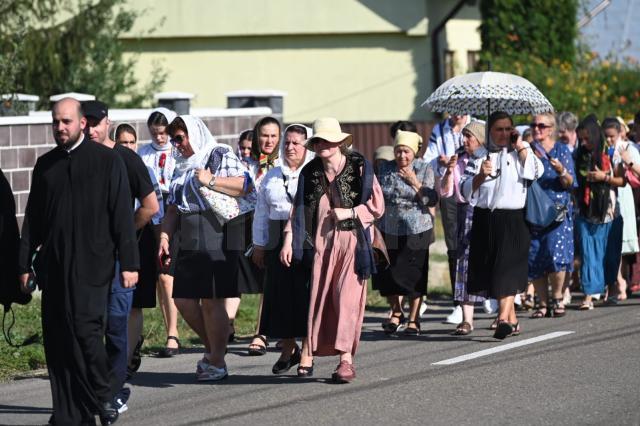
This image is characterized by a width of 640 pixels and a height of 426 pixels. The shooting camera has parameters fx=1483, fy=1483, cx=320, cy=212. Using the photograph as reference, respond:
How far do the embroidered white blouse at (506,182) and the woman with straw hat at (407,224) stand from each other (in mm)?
603

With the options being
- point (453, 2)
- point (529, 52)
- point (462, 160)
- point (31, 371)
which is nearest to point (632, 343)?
point (462, 160)

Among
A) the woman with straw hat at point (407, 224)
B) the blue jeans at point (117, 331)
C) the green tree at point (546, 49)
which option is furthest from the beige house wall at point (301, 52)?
the blue jeans at point (117, 331)

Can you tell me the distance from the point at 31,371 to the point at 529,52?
19.1 m

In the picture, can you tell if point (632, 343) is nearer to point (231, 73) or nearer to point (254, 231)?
point (254, 231)

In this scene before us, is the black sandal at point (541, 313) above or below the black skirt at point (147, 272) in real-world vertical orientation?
below

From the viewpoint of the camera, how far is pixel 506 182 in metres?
12.4

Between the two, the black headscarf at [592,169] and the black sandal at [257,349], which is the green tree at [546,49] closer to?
A: the black headscarf at [592,169]

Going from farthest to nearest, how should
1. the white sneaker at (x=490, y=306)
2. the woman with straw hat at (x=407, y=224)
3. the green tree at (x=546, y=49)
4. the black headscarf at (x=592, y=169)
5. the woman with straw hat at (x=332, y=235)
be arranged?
the green tree at (x=546, y=49), the white sneaker at (x=490, y=306), the black headscarf at (x=592, y=169), the woman with straw hat at (x=407, y=224), the woman with straw hat at (x=332, y=235)

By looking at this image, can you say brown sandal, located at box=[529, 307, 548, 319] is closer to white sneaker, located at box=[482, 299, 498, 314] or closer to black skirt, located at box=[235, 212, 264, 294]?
white sneaker, located at box=[482, 299, 498, 314]

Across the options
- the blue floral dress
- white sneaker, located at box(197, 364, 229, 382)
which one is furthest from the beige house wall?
white sneaker, located at box(197, 364, 229, 382)

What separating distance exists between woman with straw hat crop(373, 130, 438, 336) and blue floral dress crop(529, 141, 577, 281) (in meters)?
1.29

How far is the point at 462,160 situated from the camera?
13531mm

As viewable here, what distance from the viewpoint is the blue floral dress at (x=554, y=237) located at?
1384cm

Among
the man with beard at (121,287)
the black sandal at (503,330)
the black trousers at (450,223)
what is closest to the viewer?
the man with beard at (121,287)
